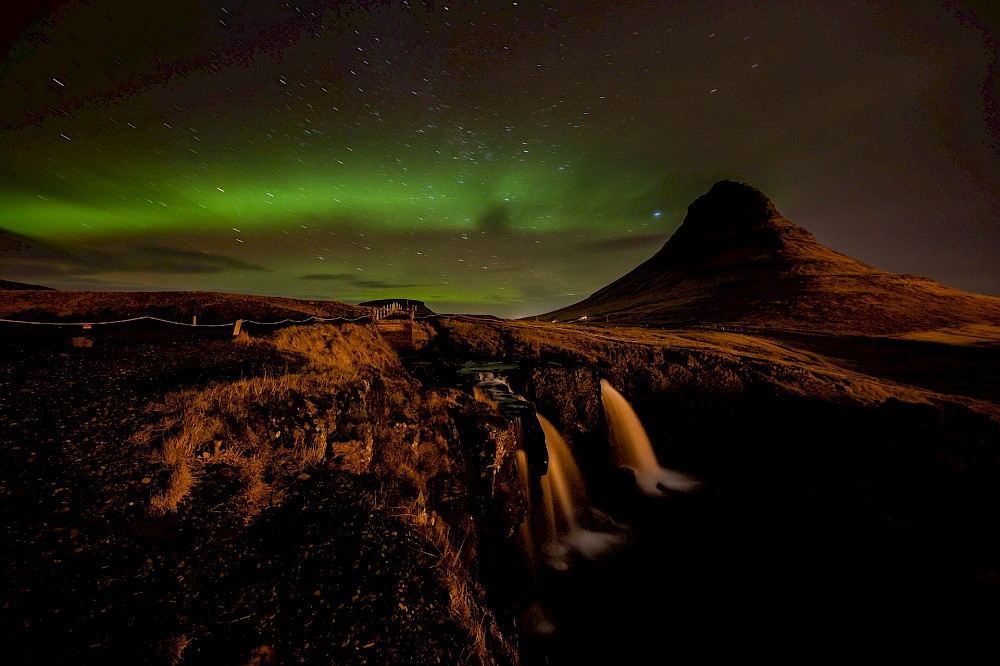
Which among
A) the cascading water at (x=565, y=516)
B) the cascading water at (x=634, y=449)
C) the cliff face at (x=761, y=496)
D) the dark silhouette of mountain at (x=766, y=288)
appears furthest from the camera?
the dark silhouette of mountain at (x=766, y=288)

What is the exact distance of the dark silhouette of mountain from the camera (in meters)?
58.6

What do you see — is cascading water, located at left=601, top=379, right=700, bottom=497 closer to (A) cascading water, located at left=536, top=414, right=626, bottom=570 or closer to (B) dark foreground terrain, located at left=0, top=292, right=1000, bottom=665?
(B) dark foreground terrain, located at left=0, top=292, right=1000, bottom=665

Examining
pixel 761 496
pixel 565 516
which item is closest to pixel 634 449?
pixel 761 496

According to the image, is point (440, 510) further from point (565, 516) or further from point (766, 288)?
point (766, 288)

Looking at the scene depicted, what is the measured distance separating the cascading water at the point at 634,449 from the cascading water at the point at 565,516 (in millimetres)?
3614

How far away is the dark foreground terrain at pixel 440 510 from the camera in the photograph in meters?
3.18

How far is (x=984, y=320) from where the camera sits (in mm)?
58062

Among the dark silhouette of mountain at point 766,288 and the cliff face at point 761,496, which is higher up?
the dark silhouette of mountain at point 766,288

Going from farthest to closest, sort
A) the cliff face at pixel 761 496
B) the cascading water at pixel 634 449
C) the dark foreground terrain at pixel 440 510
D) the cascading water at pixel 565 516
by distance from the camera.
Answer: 1. the cascading water at pixel 634 449
2. the cascading water at pixel 565 516
3. the cliff face at pixel 761 496
4. the dark foreground terrain at pixel 440 510

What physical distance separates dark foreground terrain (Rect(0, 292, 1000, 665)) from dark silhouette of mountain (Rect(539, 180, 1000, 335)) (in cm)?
4819

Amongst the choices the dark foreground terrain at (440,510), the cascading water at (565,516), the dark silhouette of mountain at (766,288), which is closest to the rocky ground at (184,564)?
the dark foreground terrain at (440,510)

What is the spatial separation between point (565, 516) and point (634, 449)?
6.60m

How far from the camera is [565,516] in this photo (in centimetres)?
1242

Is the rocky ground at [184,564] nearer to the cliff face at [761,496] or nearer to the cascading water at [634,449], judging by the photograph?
the cliff face at [761,496]
